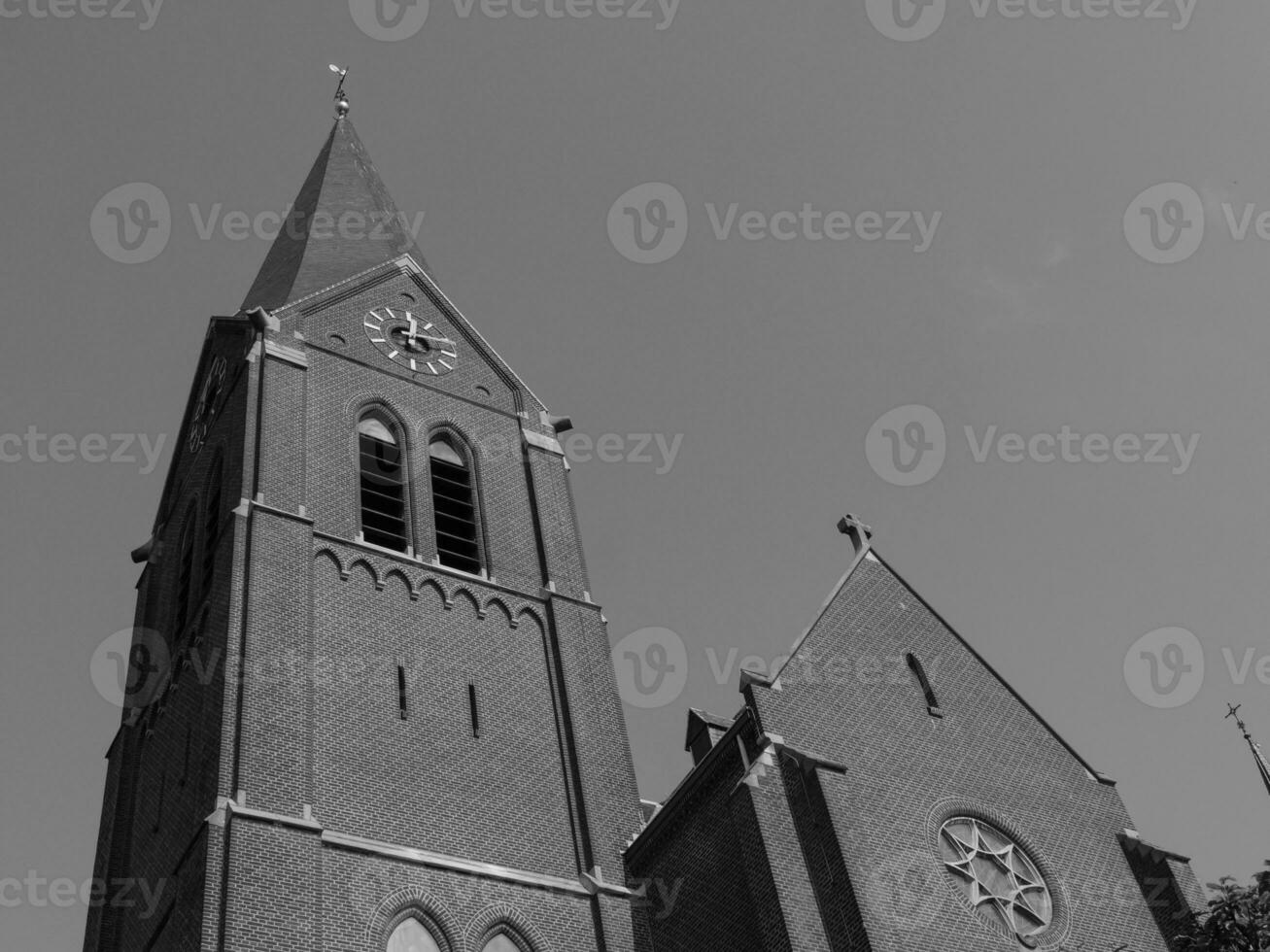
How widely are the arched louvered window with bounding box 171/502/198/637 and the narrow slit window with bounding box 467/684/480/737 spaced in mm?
5475

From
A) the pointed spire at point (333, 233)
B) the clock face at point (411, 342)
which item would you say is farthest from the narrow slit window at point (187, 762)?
the pointed spire at point (333, 233)

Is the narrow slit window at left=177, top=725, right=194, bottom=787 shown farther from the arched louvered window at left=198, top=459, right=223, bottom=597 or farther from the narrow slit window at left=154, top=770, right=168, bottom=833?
the arched louvered window at left=198, top=459, right=223, bottom=597

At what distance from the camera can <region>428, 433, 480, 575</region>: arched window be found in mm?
25344

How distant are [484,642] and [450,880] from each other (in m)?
4.98

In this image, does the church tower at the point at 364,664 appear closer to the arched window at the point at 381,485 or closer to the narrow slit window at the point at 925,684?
the arched window at the point at 381,485

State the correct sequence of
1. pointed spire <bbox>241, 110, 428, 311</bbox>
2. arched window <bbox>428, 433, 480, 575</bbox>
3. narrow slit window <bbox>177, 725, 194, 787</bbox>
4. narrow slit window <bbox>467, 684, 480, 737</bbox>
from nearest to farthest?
narrow slit window <bbox>177, 725, 194, 787</bbox> → narrow slit window <bbox>467, 684, 480, 737</bbox> → arched window <bbox>428, 433, 480, 575</bbox> → pointed spire <bbox>241, 110, 428, 311</bbox>

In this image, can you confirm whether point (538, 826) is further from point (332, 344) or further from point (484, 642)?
point (332, 344)

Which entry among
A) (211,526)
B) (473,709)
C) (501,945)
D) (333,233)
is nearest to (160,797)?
(473,709)

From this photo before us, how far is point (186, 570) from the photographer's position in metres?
26.7

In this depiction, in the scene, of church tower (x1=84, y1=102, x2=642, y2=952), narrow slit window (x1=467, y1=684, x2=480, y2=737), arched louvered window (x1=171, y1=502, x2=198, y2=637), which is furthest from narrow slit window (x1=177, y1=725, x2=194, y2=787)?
narrow slit window (x1=467, y1=684, x2=480, y2=737)

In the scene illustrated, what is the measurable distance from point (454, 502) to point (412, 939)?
953cm

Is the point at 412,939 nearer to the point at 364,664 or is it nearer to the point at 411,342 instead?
the point at 364,664

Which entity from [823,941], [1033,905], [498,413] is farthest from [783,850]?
[498,413]

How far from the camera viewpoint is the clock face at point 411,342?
1129 inches
